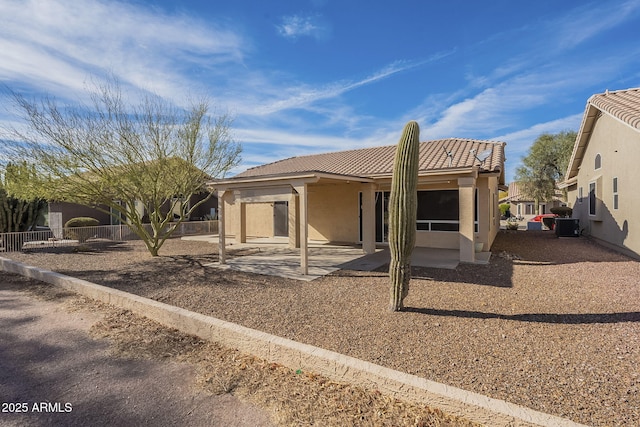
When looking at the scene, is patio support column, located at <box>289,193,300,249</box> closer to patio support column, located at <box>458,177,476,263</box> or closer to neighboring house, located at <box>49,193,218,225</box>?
patio support column, located at <box>458,177,476,263</box>

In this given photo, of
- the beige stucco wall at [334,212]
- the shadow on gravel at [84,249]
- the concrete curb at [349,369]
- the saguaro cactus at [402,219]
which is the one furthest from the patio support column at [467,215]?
the shadow on gravel at [84,249]

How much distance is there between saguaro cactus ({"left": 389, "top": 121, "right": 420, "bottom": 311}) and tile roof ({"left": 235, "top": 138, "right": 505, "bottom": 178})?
4.43 metres

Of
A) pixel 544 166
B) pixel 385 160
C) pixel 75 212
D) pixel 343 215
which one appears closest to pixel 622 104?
pixel 385 160

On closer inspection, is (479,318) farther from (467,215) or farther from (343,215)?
(343,215)

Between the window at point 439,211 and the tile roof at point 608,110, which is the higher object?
the tile roof at point 608,110

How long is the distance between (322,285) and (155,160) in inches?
294

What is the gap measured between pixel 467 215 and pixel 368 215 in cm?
328

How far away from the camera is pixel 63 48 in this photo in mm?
8961

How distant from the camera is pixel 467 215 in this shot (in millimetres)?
9383

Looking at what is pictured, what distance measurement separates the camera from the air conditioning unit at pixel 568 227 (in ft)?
48.6

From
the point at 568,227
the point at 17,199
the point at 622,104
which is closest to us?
the point at 622,104

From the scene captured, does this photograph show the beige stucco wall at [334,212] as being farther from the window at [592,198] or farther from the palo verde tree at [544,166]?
the palo verde tree at [544,166]

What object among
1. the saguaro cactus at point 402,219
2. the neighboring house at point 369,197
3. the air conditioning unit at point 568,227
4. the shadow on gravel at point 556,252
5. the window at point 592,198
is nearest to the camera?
the saguaro cactus at point 402,219

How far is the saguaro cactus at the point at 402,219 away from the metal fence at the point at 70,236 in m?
13.7
